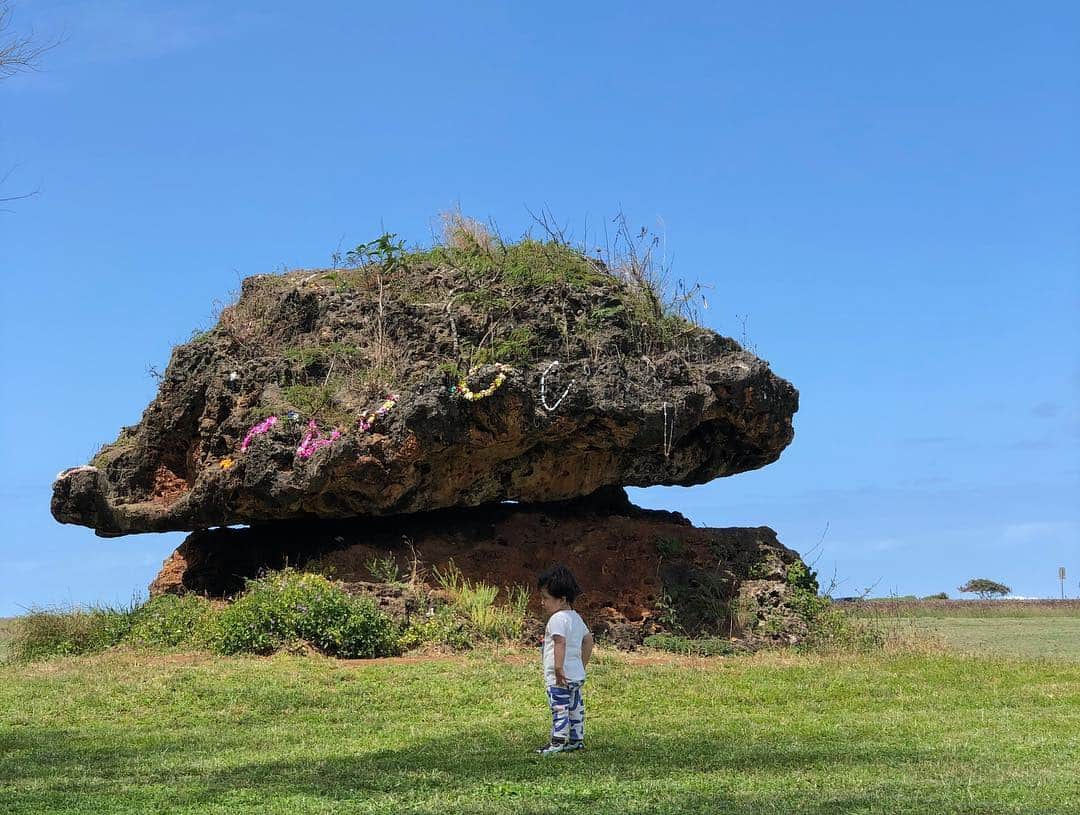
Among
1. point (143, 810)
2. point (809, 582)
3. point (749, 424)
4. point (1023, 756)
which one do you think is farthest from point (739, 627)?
point (143, 810)

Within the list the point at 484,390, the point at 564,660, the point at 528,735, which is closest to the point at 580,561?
the point at 484,390

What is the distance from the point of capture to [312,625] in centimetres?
1596

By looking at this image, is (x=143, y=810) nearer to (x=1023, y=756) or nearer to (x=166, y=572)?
(x=1023, y=756)

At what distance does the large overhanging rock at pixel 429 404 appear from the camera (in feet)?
55.3

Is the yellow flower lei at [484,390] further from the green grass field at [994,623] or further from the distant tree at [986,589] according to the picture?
the distant tree at [986,589]

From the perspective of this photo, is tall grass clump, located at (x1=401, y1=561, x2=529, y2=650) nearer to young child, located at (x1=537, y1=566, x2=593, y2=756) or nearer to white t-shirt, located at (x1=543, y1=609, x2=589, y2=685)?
young child, located at (x1=537, y1=566, x2=593, y2=756)

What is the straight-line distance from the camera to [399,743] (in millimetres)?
11305

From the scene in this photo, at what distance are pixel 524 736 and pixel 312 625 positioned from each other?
5.30 m

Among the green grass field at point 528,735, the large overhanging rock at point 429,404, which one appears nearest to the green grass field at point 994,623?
the green grass field at point 528,735

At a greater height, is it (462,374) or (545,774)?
(462,374)

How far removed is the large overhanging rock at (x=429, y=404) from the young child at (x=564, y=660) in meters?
6.26

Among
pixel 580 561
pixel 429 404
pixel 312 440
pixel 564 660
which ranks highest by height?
pixel 429 404

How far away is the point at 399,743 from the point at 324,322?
929 centimetres

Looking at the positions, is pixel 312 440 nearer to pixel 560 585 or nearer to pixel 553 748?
pixel 560 585
